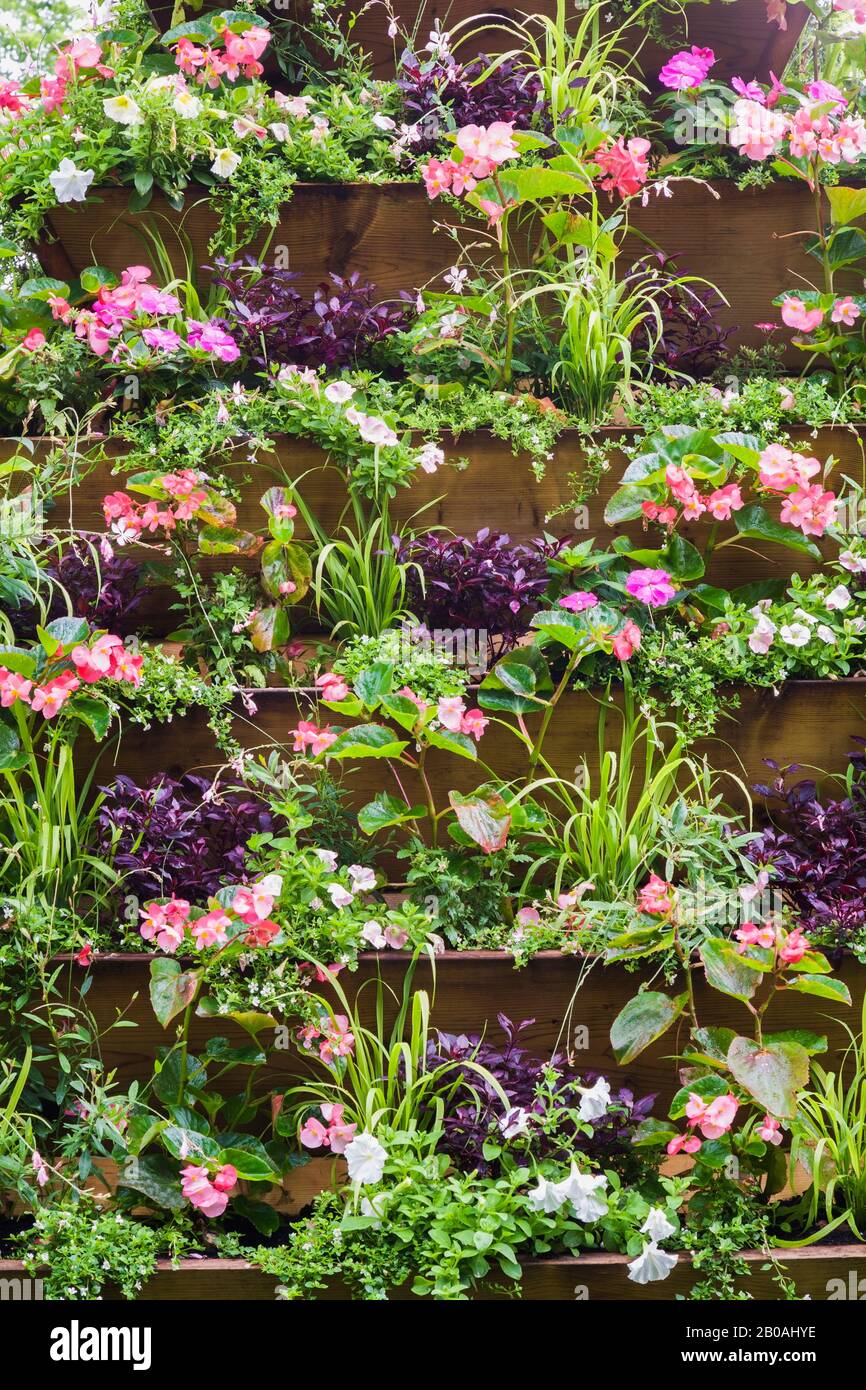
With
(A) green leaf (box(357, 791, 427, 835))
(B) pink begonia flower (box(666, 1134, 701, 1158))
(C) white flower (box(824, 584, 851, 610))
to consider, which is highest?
(C) white flower (box(824, 584, 851, 610))

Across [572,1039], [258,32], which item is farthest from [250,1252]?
[258,32]

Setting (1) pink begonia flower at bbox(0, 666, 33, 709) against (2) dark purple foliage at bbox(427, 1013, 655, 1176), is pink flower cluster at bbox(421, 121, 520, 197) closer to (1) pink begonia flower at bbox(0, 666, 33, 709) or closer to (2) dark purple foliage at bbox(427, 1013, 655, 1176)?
(1) pink begonia flower at bbox(0, 666, 33, 709)

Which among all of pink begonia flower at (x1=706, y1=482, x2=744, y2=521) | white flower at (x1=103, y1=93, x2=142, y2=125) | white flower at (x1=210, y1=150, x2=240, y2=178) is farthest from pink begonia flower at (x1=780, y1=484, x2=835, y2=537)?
white flower at (x1=103, y1=93, x2=142, y2=125)

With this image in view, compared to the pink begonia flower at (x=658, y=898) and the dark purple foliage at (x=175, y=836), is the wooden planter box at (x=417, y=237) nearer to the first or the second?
the dark purple foliage at (x=175, y=836)

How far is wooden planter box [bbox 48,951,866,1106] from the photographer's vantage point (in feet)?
7.00

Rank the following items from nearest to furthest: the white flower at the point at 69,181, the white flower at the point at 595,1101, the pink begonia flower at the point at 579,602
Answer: the white flower at the point at 595,1101, the pink begonia flower at the point at 579,602, the white flower at the point at 69,181

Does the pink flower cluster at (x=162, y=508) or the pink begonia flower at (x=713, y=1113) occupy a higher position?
the pink flower cluster at (x=162, y=508)

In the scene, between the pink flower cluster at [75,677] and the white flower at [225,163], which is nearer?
the pink flower cluster at [75,677]

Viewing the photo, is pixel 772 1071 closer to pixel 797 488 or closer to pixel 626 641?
pixel 626 641

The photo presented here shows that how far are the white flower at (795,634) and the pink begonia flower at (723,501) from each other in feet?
0.88

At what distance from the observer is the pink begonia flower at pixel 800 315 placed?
2867 millimetres

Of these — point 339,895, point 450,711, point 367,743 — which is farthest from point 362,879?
point 450,711

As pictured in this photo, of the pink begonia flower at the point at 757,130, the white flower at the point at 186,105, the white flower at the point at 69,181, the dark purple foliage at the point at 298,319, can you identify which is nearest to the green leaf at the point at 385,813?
the dark purple foliage at the point at 298,319
